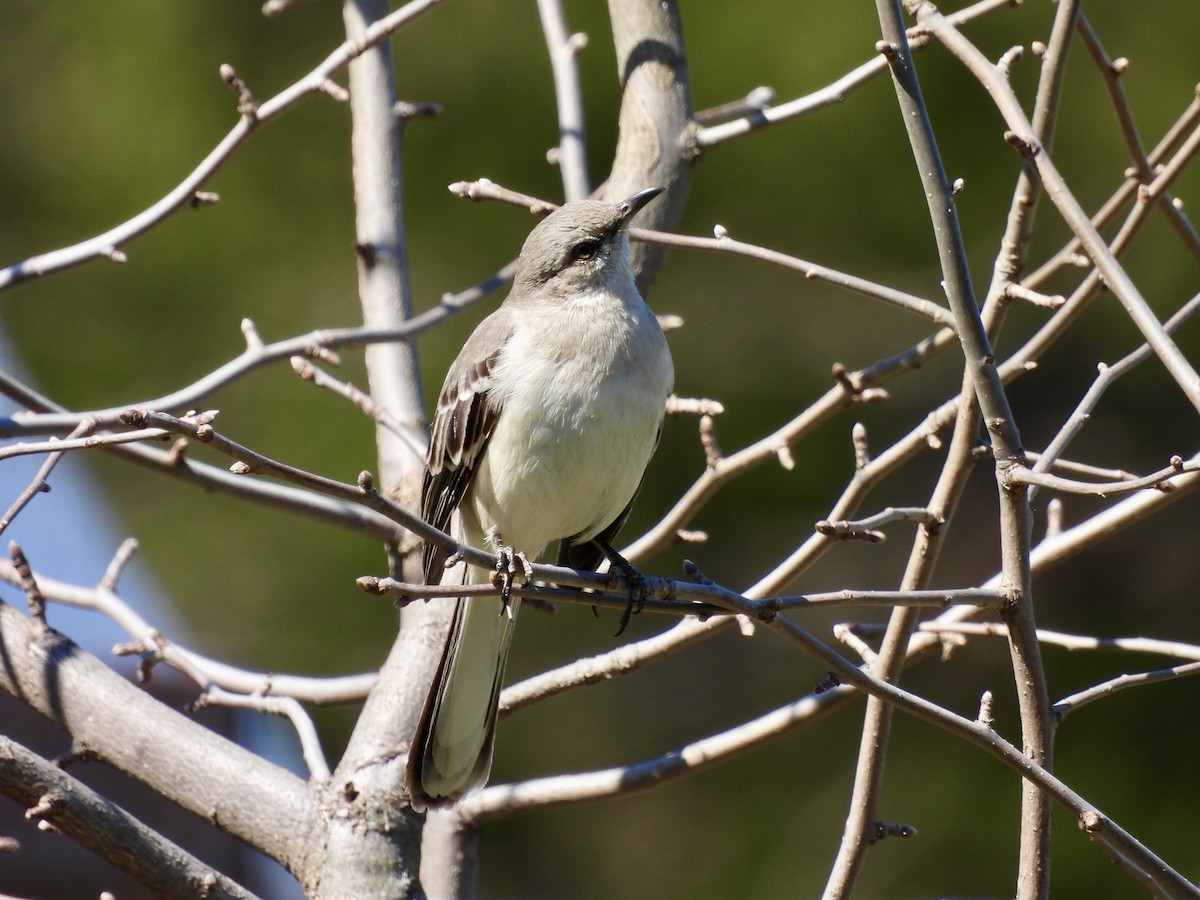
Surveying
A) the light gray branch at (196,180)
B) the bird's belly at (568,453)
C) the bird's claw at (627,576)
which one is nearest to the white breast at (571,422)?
the bird's belly at (568,453)

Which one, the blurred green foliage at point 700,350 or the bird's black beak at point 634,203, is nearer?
the bird's black beak at point 634,203

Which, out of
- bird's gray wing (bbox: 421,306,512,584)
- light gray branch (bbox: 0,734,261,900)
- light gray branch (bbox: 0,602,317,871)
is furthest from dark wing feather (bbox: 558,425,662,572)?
light gray branch (bbox: 0,734,261,900)

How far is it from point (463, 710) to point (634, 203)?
1.55m

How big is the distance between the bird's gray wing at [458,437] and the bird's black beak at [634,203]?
486 mm

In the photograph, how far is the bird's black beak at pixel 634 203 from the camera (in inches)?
150

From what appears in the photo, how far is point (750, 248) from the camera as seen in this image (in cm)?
273

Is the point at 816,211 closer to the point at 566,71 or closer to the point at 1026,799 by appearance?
the point at 566,71

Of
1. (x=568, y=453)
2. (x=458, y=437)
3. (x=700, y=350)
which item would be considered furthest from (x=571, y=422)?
(x=700, y=350)

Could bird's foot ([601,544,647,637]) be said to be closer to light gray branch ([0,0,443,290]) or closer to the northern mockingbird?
the northern mockingbird

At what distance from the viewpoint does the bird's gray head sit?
3855 mm

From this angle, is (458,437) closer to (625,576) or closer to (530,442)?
(530,442)

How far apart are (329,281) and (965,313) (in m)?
4.80

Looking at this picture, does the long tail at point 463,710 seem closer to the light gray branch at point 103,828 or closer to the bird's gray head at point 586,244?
the light gray branch at point 103,828

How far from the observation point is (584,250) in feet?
12.8
